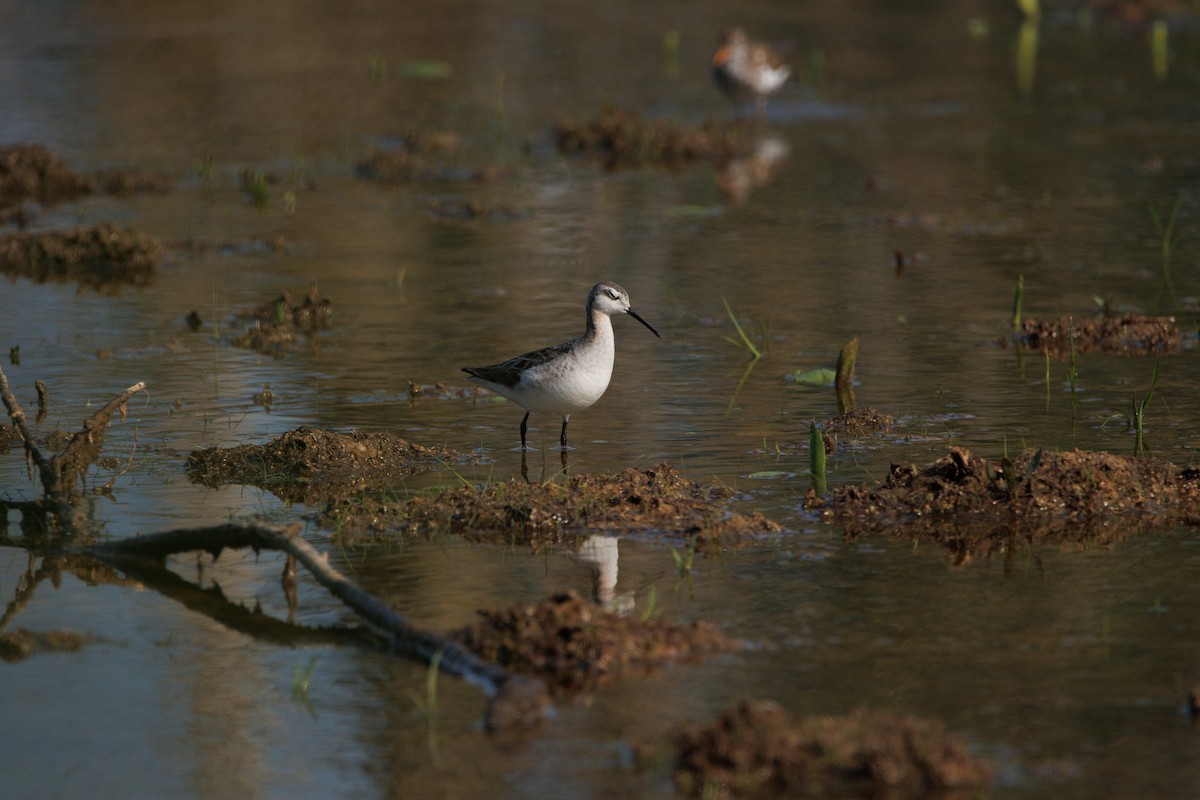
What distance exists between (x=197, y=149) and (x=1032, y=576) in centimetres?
1681

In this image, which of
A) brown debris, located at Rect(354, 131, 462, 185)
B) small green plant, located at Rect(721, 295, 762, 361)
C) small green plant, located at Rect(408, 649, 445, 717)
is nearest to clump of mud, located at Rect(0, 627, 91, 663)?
small green plant, located at Rect(408, 649, 445, 717)

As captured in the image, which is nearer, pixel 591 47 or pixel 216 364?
pixel 216 364

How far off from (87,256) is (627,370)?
6.50 m

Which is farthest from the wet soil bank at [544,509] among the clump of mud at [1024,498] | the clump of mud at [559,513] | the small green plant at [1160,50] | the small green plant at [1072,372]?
the small green plant at [1160,50]

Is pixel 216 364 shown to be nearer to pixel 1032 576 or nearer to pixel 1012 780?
pixel 1032 576

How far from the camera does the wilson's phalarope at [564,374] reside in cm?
965

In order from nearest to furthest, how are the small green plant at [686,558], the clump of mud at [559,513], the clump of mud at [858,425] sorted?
1. the small green plant at [686,558]
2. the clump of mud at [559,513]
3. the clump of mud at [858,425]

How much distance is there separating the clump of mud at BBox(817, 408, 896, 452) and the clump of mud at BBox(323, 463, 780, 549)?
156 cm

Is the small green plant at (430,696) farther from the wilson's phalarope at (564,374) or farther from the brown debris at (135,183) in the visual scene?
the brown debris at (135,183)

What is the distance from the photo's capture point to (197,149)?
2238cm

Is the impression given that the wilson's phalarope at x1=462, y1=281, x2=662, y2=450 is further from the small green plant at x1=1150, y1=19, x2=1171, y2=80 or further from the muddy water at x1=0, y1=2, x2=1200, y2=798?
the small green plant at x1=1150, y1=19, x2=1171, y2=80

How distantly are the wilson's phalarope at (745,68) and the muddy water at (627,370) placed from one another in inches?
27.7

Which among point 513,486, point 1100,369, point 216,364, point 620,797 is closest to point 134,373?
point 216,364

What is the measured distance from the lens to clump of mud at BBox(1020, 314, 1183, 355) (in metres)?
12.1
